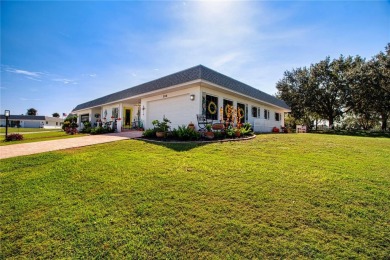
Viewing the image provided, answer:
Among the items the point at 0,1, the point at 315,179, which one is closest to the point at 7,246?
the point at 315,179

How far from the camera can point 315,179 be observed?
402cm

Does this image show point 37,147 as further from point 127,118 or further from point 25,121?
point 25,121

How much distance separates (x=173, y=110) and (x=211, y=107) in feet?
8.89

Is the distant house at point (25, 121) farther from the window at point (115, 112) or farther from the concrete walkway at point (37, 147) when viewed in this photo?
the concrete walkway at point (37, 147)

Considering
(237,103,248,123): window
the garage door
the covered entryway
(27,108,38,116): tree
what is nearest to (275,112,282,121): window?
(237,103,248,123): window

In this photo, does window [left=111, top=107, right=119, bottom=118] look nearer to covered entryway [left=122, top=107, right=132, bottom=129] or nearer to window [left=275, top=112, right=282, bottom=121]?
covered entryway [left=122, top=107, right=132, bottom=129]

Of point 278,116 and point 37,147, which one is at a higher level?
point 278,116

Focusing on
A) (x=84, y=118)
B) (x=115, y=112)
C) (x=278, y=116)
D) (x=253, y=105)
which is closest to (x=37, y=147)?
(x=115, y=112)

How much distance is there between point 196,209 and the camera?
2973mm

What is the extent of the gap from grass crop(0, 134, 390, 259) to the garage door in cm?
683

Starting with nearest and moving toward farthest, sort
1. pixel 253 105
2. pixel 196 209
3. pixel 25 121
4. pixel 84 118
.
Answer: pixel 196 209
pixel 253 105
pixel 84 118
pixel 25 121

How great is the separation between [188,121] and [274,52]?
6.77 m

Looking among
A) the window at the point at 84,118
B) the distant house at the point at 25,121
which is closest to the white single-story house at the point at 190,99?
the window at the point at 84,118

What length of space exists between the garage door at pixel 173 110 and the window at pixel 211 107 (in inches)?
42.5
